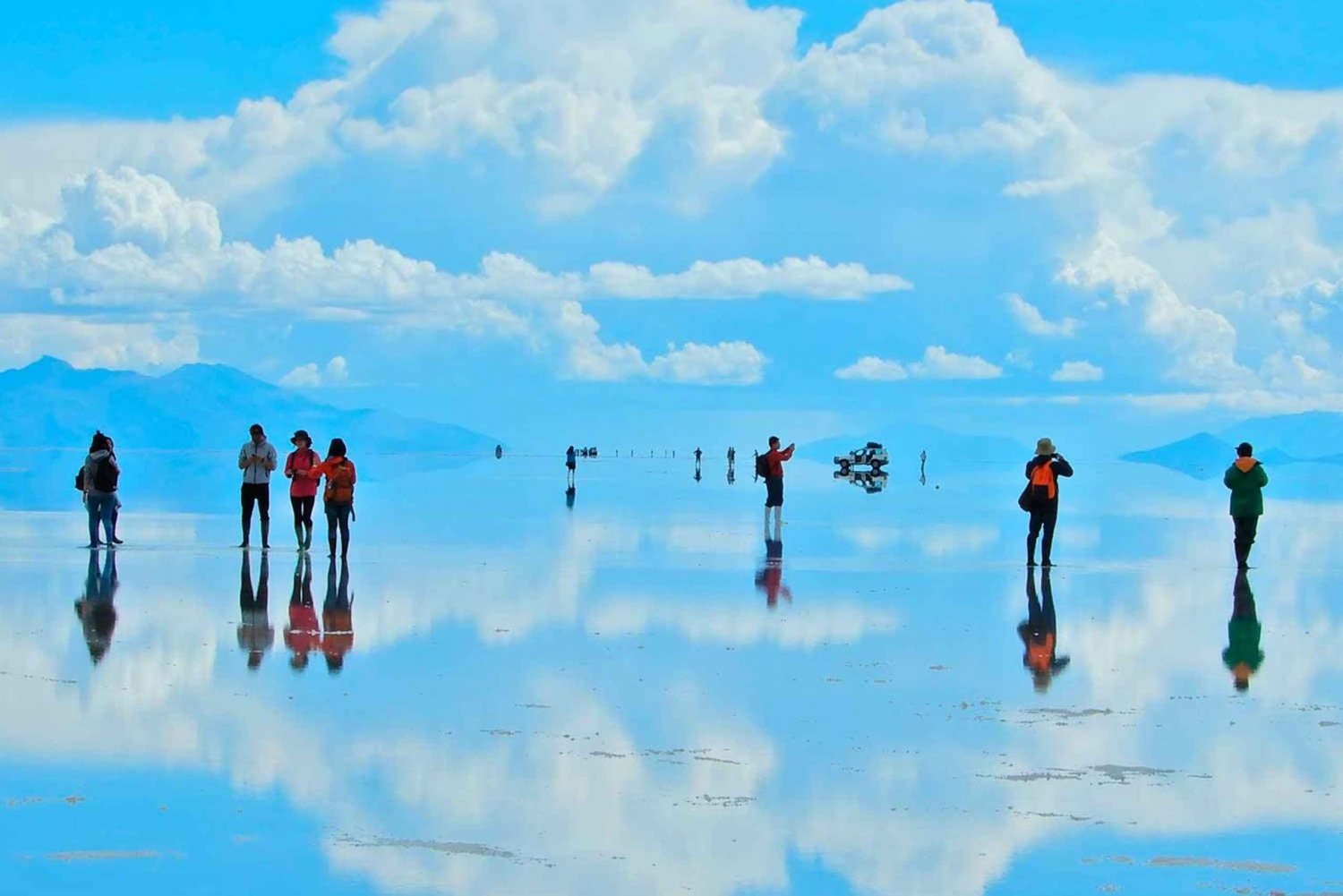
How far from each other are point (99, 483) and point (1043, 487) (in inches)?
527

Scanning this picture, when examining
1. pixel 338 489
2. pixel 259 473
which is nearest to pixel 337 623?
pixel 338 489

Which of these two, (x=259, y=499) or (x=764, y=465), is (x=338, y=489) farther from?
Result: (x=764, y=465)

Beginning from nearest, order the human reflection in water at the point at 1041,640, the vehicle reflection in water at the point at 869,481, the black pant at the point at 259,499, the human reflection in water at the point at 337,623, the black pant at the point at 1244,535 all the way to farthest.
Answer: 1. the human reflection in water at the point at 1041,640
2. the human reflection in water at the point at 337,623
3. the black pant at the point at 1244,535
4. the black pant at the point at 259,499
5. the vehicle reflection in water at the point at 869,481

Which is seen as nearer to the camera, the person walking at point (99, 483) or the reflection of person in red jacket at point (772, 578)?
the reflection of person in red jacket at point (772, 578)

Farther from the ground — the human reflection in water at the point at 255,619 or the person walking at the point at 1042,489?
the person walking at the point at 1042,489

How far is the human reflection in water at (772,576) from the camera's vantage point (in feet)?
68.2

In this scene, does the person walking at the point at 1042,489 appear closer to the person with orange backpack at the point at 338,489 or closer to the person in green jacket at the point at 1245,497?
the person in green jacket at the point at 1245,497

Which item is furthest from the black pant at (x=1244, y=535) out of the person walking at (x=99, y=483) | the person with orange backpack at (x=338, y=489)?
the person walking at (x=99, y=483)

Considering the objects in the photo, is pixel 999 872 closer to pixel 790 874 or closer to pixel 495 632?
pixel 790 874

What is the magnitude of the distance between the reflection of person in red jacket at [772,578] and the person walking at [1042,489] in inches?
139

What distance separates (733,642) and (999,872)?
823 cm

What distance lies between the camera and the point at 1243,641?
17453 mm

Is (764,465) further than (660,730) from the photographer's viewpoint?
Yes

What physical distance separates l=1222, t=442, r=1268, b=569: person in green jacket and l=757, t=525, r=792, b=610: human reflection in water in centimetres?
643
